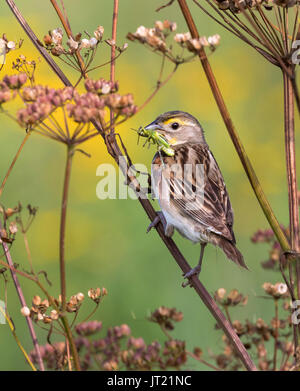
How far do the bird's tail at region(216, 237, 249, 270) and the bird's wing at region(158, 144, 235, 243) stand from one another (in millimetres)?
52

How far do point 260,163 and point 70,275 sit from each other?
316cm

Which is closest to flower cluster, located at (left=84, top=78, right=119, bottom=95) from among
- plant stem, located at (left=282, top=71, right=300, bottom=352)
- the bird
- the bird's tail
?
plant stem, located at (left=282, top=71, right=300, bottom=352)

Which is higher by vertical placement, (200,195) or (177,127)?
(177,127)

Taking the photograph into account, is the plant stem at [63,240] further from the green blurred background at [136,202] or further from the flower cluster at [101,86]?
the green blurred background at [136,202]

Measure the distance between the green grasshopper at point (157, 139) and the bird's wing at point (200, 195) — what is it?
0.07m

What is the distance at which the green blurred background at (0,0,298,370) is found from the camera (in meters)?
6.50

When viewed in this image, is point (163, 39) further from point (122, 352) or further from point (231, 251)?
point (122, 352)

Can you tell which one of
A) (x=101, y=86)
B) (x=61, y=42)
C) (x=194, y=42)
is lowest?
(x=101, y=86)

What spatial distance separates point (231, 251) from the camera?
13.6 feet

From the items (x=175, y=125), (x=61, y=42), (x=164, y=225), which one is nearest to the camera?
(x=61, y=42)

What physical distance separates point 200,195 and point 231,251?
49 centimetres

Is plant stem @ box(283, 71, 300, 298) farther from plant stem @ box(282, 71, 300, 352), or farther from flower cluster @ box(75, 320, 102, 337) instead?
flower cluster @ box(75, 320, 102, 337)

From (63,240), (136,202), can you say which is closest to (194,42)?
(63,240)

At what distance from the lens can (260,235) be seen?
4699 millimetres
